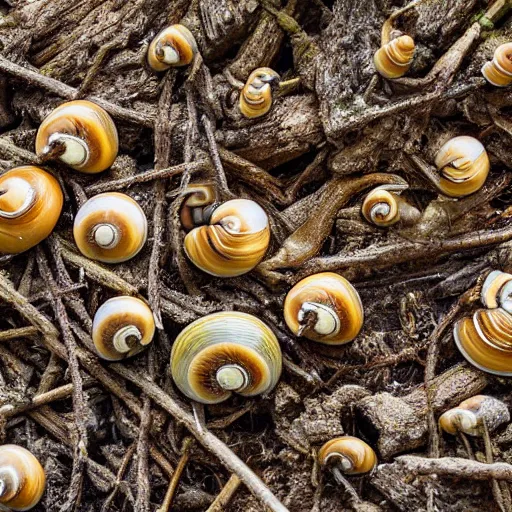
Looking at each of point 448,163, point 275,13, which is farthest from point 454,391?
point 275,13

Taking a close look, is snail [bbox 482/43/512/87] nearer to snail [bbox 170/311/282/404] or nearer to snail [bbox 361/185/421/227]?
snail [bbox 361/185/421/227]

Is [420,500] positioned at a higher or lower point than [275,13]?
lower

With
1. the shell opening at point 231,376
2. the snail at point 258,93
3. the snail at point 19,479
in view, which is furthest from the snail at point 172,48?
the snail at point 19,479

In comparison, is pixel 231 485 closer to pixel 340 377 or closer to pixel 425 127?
pixel 340 377

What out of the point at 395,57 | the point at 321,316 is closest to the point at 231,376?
the point at 321,316

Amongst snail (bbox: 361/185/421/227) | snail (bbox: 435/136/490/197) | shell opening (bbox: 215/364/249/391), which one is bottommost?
shell opening (bbox: 215/364/249/391)

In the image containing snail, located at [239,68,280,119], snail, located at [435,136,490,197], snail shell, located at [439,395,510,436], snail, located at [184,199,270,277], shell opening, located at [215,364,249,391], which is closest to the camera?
snail shell, located at [439,395,510,436]

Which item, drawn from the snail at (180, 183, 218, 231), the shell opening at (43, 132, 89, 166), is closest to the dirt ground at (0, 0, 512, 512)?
the snail at (180, 183, 218, 231)
